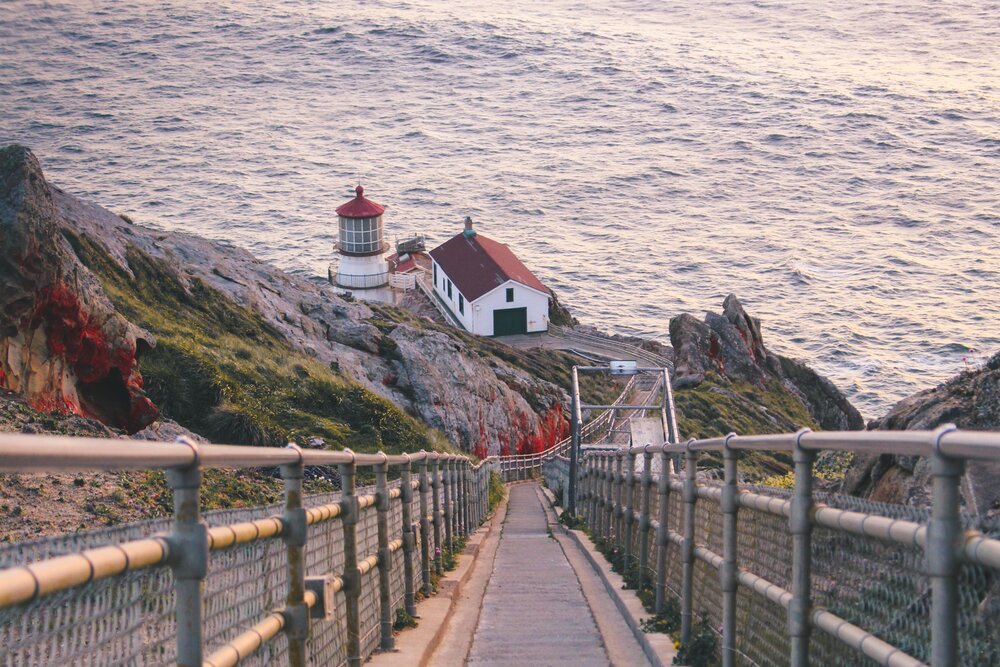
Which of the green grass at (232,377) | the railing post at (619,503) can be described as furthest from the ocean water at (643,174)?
the railing post at (619,503)

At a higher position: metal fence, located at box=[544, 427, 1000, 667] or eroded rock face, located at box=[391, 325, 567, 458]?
eroded rock face, located at box=[391, 325, 567, 458]

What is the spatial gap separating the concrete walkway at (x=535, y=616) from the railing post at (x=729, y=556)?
1967 mm

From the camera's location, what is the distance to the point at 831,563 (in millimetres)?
5207

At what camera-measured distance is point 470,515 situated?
19453 millimetres

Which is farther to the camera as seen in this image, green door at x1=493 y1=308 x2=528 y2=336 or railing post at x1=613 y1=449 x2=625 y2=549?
green door at x1=493 y1=308 x2=528 y2=336

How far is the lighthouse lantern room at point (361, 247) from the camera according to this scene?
7319cm

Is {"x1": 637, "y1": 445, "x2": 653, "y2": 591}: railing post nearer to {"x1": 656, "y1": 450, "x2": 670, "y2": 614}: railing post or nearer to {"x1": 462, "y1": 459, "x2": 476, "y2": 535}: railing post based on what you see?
{"x1": 656, "y1": 450, "x2": 670, "y2": 614}: railing post

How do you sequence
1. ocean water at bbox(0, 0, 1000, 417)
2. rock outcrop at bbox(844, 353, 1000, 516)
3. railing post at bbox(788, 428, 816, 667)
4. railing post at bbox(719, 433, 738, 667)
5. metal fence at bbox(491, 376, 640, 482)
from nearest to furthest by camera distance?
1. railing post at bbox(788, 428, 816, 667)
2. railing post at bbox(719, 433, 738, 667)
3. rock outcrop at bbox(844, 353, 1000, 516)
4. metal fence at bbox(491, 376, 640, 482)
5. ocean water at bbox(0, 0, 1000, 417)

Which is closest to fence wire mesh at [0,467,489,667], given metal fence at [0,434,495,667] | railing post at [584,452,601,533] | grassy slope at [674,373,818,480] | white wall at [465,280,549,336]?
metal fence at [0,434,495,667]

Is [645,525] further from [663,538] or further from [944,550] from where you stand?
[944,550]

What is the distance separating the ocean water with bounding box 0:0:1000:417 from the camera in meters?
104

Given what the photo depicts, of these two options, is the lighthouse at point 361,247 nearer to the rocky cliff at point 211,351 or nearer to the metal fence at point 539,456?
the rocky cliff at point 211,351

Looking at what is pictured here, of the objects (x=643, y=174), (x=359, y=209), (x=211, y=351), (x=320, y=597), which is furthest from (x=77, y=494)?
(x=643, y=174)

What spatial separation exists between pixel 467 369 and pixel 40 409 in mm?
A: 24387
